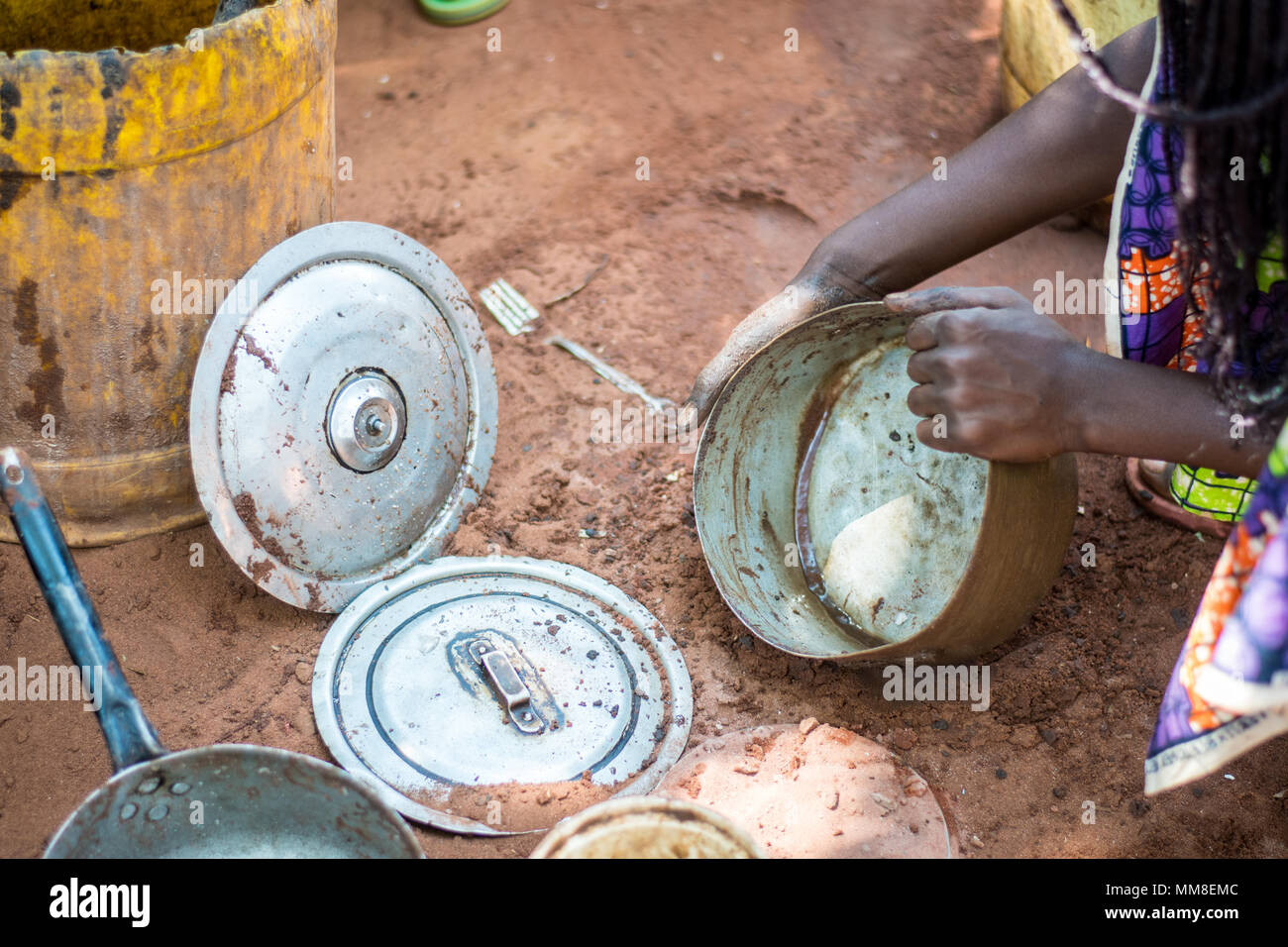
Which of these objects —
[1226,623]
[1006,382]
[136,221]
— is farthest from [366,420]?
[1226,623]

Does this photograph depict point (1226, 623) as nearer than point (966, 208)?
Yes

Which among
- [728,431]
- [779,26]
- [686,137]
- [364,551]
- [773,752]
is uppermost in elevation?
[779,26]

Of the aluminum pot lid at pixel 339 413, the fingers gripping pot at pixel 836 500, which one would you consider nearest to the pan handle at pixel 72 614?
the aluminum pot lid at pixel 339 413

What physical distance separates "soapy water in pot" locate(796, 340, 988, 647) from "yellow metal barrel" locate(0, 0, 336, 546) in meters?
1.22

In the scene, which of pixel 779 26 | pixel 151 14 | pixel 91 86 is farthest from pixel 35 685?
pixel 779 26

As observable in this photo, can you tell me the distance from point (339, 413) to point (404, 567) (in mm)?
380

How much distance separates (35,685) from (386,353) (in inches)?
36.4

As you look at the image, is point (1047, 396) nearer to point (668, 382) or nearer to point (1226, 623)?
point (1226, 623)

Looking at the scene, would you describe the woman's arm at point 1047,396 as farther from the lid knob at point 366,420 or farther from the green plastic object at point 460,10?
the green plastic object at point 460,10

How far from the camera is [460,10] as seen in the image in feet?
14.3

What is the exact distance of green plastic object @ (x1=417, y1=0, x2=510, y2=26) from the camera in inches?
171

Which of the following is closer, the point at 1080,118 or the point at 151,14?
the point at 1080,118
